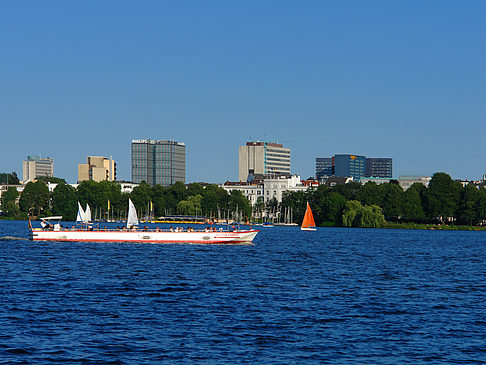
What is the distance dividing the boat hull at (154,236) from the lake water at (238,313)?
34.8 meters

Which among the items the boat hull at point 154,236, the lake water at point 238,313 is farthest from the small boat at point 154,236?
the lake water at point 238,313

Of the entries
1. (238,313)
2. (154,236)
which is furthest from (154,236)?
(238,313)

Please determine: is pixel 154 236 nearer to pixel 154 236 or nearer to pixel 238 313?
pixel 154 236

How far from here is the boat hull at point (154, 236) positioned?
120m

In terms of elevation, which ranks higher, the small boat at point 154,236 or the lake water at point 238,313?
the small boat at point 154,236

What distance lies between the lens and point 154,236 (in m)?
120

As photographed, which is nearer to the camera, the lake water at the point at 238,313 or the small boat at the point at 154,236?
the lake water at the point at 238,313

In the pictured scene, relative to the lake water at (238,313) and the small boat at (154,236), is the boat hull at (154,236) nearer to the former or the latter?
the small boat at (154,236)

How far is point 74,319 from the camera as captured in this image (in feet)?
141

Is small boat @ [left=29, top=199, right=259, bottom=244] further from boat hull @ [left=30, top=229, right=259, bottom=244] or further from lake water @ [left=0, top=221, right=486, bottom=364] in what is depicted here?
lake water @ [left=0, top=221, right=486, bottom=364]

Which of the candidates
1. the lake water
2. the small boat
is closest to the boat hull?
the small boat

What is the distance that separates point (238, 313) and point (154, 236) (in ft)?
246

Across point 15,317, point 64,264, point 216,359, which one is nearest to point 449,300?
point 216,359

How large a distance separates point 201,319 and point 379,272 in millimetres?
35581
